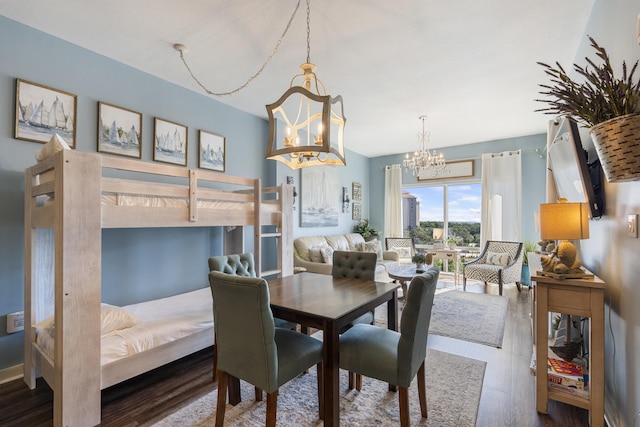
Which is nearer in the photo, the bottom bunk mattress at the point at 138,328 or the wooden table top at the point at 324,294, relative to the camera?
the wooden table top at the point at 324,294

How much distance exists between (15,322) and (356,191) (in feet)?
18.9

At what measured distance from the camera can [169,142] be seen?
3.40m

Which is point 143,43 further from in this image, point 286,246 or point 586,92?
point 586,92

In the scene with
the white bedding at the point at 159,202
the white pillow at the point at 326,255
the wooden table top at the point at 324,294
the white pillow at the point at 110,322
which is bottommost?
the white pillow at the point at 110,322

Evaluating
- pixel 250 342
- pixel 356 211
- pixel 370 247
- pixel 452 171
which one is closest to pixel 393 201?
pixel 356 211

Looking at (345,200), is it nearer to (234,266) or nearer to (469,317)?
(469,317)

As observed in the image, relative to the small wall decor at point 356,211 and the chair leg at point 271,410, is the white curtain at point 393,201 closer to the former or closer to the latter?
the small wall decor at point 356,211

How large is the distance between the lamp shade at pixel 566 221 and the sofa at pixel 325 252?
3.13 meters

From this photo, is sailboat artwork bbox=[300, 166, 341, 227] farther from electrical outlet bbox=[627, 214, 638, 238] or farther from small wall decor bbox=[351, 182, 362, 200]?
electrical outlet bbox=[627, 214, 638, 238]

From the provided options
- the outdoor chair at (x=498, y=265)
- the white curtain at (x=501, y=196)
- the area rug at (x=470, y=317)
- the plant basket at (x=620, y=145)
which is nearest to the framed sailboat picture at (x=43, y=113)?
the plant basket at (x=620, y=145)

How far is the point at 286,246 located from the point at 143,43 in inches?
94.2

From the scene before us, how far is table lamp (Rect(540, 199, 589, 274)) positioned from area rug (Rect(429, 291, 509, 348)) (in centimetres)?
141

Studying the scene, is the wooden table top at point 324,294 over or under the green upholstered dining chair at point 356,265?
under

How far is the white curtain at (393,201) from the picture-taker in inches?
276
